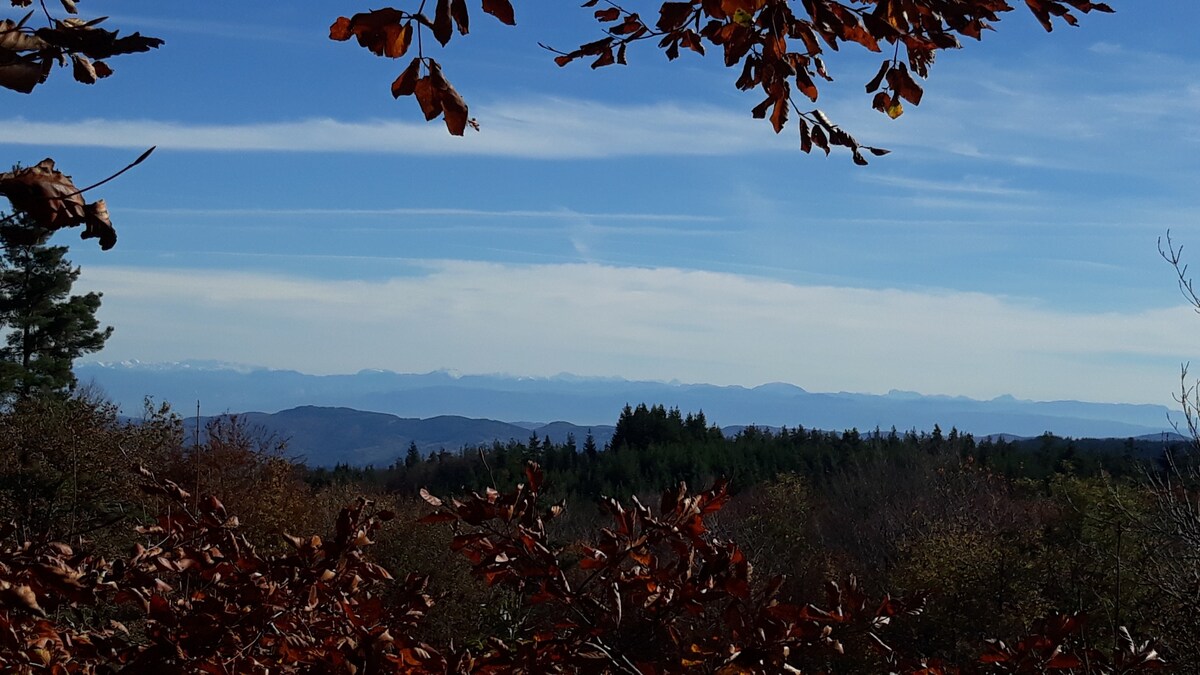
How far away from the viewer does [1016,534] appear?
21.4 m

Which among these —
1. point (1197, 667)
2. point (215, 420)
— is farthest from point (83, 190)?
point (215, 420)

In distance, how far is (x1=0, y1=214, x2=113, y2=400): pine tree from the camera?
34844 millimetres

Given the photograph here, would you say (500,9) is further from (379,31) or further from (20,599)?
(20,599)

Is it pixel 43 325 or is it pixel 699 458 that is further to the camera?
pixel 699 458

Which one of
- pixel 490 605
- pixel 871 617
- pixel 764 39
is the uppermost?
pixel 764 39

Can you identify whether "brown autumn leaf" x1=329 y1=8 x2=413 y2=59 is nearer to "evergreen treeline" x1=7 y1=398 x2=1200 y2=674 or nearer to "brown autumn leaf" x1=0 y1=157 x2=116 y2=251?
"brown autumn leaf" x1=0 y1=157 x2=116 y2=251

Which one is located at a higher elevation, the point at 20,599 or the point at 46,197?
the point at 46,197

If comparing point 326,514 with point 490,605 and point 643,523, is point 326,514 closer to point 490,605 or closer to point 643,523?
point 490,605

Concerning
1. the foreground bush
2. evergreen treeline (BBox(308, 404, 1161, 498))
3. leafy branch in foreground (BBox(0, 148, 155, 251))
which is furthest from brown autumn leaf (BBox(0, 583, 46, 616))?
evergreen treeline (BBox(308, 404, 1161, 498))

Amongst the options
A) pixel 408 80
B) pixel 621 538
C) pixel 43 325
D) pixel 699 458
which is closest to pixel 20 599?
pixel 408 80

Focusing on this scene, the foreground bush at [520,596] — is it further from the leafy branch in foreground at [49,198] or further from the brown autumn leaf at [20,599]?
the leafy branch in foreground at [49,198]

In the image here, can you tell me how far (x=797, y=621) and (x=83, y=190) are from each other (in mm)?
1959

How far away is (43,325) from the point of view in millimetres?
35812

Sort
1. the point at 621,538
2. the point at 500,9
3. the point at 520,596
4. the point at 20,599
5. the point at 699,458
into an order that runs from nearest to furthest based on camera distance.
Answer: the point at 20,599 → the point at 500,9 → the point at 621,538 → the point at 520,596 → the point at 699,458
